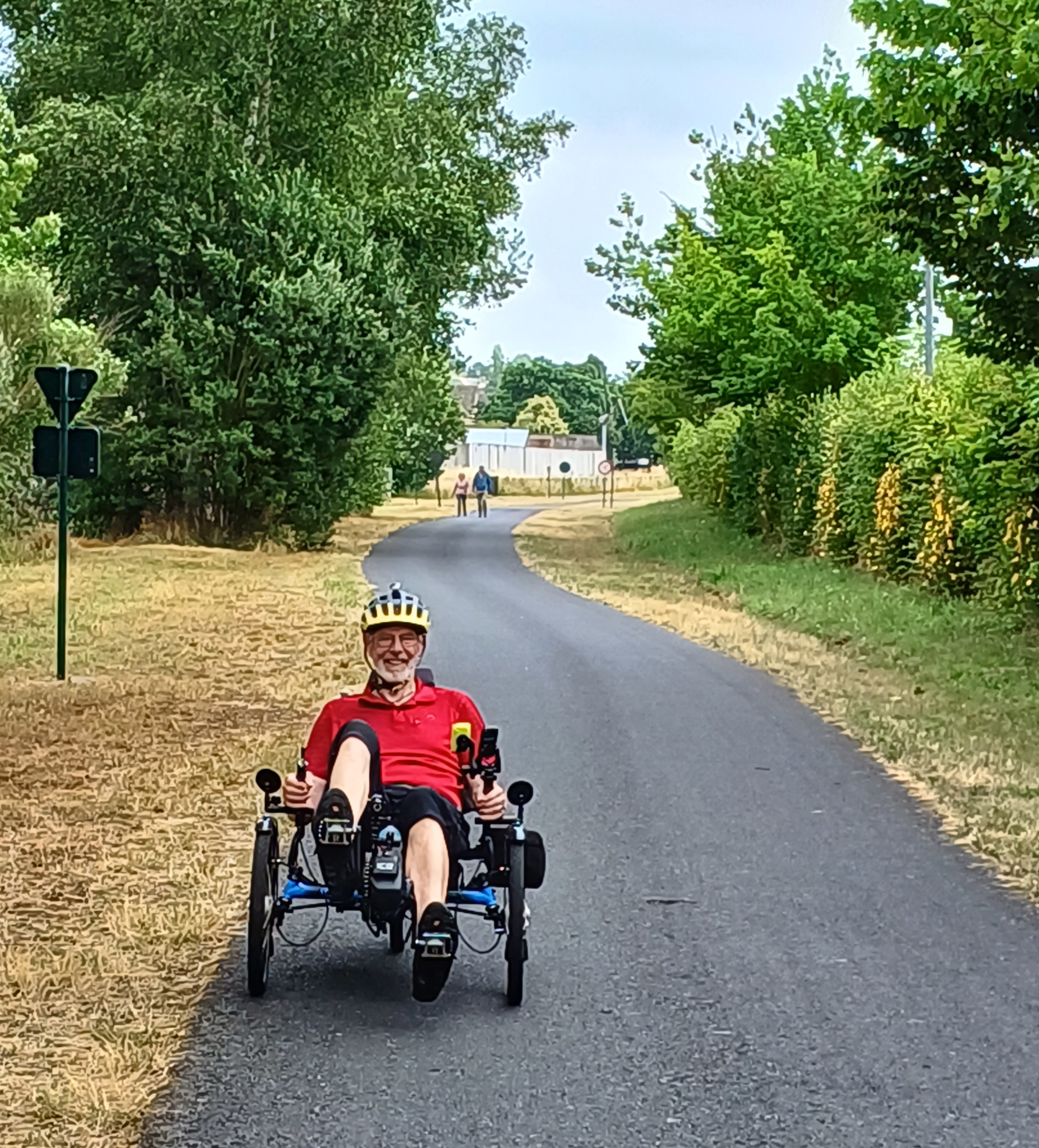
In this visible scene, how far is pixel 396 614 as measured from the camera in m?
6.58

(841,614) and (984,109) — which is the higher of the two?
(984,109)

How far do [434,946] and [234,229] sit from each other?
3001 centimetres

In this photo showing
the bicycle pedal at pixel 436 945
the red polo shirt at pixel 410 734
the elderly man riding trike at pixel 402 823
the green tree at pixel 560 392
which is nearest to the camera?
the bicycle pedal at pixel 436 945

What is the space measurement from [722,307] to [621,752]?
21.4 m

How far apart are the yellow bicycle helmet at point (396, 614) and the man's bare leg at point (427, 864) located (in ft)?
2.68

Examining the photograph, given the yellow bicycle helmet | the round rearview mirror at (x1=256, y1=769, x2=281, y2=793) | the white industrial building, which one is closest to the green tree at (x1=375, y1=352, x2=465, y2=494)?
the white industrial building

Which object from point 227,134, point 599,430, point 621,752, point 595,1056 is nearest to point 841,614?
point 621,752

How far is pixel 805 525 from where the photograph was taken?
30312 mm

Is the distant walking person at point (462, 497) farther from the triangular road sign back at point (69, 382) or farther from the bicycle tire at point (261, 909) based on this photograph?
the bicycle tire at point (261, 909)

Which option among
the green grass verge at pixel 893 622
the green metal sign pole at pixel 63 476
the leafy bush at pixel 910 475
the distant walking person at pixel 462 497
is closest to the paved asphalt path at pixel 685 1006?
the green grass verge at pixel 893 622

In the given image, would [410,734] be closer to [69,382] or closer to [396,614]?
[396,614]

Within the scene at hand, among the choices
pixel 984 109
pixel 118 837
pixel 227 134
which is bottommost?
pixel 118 837

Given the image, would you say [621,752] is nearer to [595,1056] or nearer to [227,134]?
[595,1056]

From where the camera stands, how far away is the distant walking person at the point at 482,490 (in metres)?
58.7
